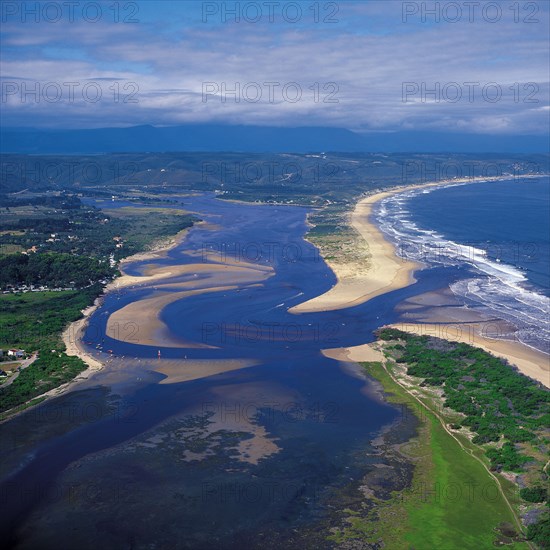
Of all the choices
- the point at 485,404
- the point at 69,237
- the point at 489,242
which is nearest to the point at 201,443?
the point at 485,404

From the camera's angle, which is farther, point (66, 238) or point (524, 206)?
point (524, 206)

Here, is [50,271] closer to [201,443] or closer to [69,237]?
[69,237]

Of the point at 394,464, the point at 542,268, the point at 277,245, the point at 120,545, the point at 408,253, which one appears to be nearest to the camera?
the point at 120,545

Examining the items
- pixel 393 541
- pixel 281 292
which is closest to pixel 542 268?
pixel 281 292

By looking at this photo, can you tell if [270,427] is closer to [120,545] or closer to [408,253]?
[120,545]

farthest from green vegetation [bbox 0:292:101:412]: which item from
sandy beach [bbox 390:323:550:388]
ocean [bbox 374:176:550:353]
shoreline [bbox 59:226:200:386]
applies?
ocean [bbox 374:176:550:353]

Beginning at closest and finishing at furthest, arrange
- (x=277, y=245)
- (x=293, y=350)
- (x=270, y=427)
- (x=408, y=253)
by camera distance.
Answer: (x=270, y=427)
(x=293, y=350)
(x=408, y=253)
(x=277, y=245)

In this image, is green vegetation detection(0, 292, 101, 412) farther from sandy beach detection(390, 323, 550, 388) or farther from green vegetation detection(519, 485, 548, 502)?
green vegetation detection(519, 485, 548, 502)
